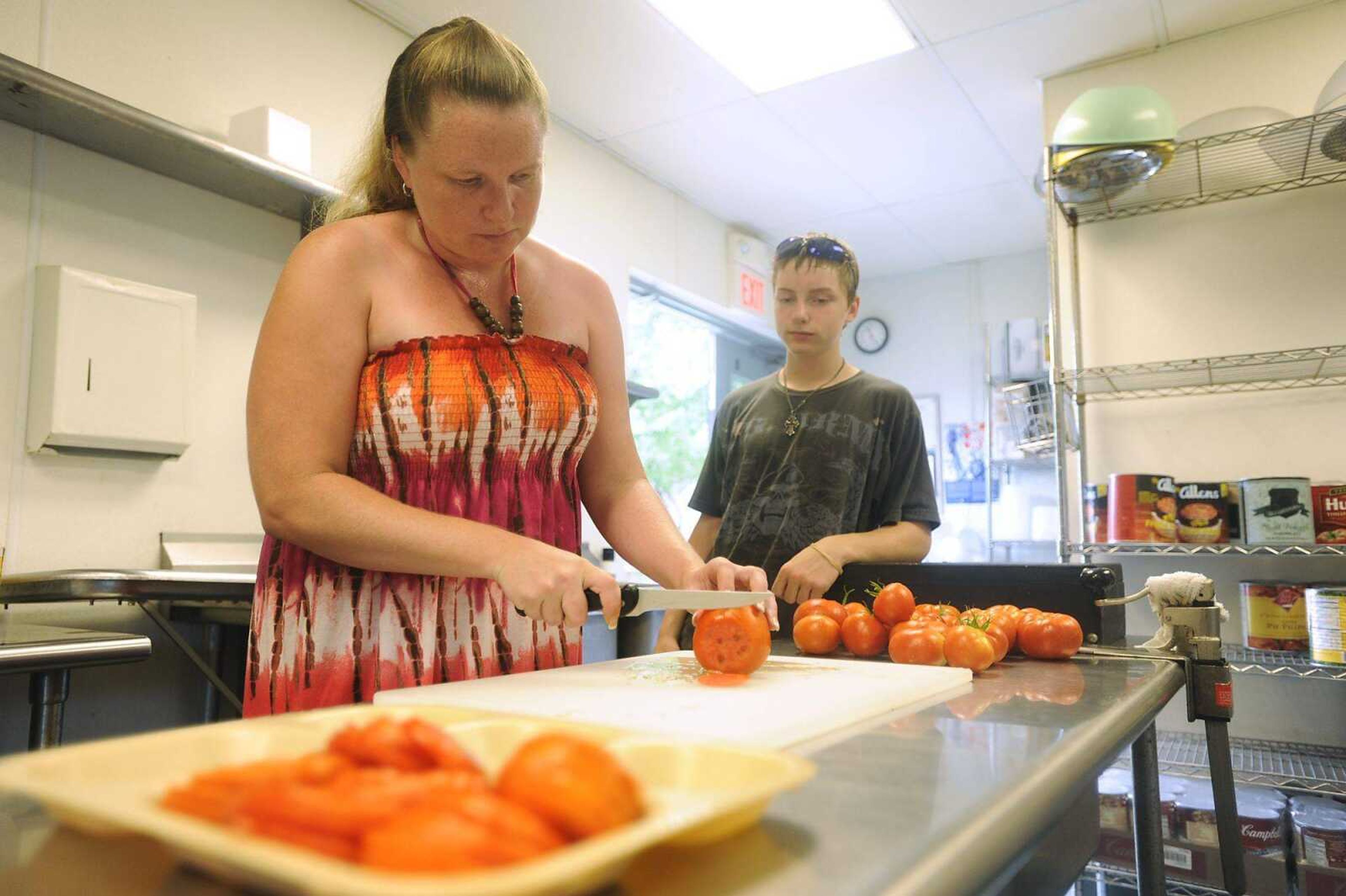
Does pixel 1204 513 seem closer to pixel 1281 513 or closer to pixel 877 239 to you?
pixel 1281 513

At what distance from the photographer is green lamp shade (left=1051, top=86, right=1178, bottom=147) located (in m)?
2.54

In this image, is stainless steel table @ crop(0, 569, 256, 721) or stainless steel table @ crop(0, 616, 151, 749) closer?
stainless steel table @ crop(0, 616, 151, 749)

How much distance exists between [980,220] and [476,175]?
4213mm

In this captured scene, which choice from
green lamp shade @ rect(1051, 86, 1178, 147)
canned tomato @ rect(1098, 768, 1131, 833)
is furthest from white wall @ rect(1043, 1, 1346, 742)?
canned tomato @ rect(1098, 768, 1131, 833)

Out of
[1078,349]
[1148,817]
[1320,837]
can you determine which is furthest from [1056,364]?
[1148,817]

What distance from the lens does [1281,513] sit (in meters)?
2.29

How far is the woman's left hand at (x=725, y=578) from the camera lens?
1.14 meters

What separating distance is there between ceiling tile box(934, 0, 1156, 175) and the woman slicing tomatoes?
2.51 meters

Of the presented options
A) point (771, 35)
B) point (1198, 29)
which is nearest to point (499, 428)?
point (771, 35)

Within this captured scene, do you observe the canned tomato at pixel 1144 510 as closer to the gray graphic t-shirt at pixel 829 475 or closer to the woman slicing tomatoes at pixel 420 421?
the gray graphic t-shirt at pixel 829 475

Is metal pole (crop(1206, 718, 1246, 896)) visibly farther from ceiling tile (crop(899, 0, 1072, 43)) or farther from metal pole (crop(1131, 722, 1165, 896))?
ceiling tile (crop(899, 0, 1072, 43))

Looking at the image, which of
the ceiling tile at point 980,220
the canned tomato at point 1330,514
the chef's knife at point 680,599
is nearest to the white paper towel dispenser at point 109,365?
the chef's knife at point 680,599

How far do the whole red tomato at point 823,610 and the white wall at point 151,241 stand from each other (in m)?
1.72

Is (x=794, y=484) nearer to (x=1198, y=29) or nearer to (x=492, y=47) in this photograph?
(x=492, y=47)
